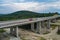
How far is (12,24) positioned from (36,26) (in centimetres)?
1919

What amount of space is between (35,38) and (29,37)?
5.71ft

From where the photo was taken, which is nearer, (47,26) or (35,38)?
(35,38)

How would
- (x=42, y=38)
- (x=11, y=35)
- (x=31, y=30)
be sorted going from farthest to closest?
(x=31, y=30) → (x=42, y=38) → (x=11, y=35)

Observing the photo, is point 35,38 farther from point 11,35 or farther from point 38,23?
point 38,23

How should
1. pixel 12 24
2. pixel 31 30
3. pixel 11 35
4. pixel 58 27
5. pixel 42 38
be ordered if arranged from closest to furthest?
pixel 12 24 → pixel 11 35 → pixel 42 38 → pixel 31 30 → pixel 58 27

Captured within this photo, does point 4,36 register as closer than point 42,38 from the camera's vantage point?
Yes

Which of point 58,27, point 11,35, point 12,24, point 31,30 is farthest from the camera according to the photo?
point 58,27

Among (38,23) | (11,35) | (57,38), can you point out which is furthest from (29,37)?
(38,23)

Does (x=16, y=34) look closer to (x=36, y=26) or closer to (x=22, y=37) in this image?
(x=22, y=37)

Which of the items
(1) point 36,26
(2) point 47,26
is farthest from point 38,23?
(2) point 47,26

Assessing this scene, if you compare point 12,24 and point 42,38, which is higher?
point 12,24

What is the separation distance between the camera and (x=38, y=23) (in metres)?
66.8

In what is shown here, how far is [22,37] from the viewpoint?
167ft

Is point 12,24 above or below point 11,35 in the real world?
above
